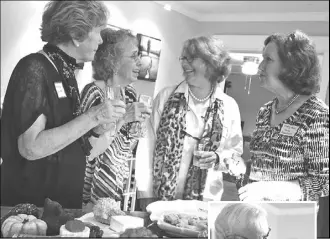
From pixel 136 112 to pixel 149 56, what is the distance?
0.17 meters

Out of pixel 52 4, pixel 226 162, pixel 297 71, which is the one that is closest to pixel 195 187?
pixel 226 162

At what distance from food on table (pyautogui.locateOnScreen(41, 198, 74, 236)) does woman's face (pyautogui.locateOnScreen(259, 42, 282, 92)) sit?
0.71 meters

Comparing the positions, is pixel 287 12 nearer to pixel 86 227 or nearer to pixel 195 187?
pixel 195 187

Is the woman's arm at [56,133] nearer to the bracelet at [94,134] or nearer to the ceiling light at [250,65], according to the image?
the bracelet at [94,134]

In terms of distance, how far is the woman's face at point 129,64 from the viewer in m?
1.38

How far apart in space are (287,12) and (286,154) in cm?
45

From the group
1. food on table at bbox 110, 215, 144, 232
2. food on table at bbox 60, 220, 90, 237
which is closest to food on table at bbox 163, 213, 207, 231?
food on table at bbox 110, 215, 144, 232

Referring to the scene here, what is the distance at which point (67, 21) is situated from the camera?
1.32 m

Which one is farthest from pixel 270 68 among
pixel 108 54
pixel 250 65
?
pixel 108 54

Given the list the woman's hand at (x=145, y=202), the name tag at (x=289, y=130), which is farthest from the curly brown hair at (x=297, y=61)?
the woman's hand at (x=145, y=202)

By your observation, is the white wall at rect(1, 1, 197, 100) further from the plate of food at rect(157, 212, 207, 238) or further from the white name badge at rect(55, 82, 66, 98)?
the plate of food at rect(157, 212, 207, 238)

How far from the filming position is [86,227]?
1437 mm

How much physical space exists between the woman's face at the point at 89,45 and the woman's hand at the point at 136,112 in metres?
0.18

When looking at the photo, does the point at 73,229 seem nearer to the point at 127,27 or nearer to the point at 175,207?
the point at 175,207
